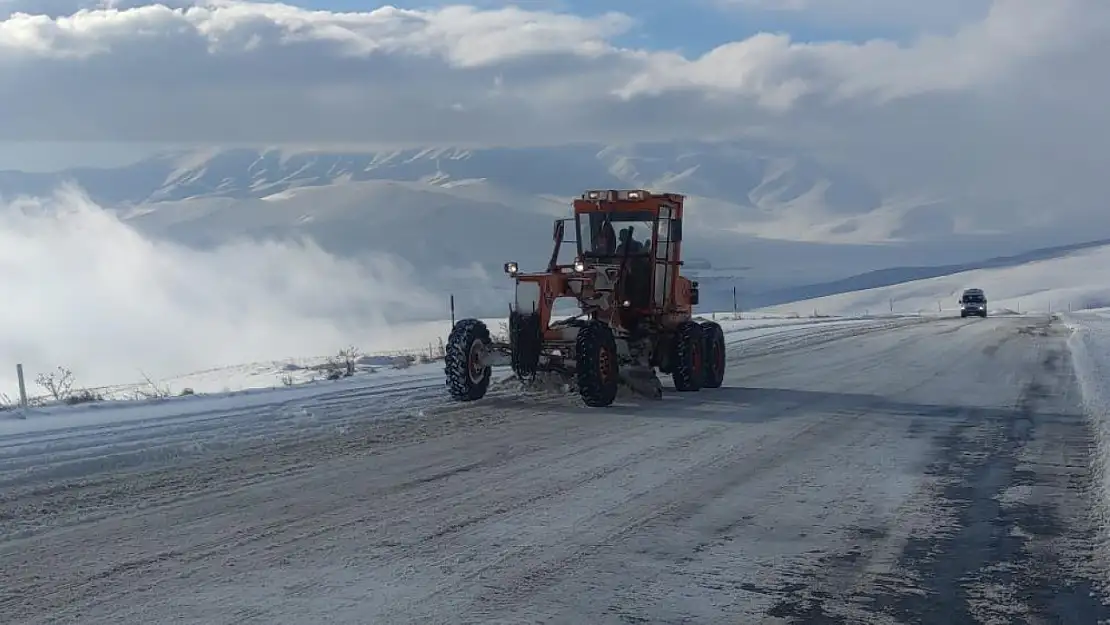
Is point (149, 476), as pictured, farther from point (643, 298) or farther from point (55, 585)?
point (643, 298)

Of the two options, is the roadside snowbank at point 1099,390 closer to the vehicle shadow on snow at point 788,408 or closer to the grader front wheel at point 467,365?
the vehicle shadow on snow at point 788,408

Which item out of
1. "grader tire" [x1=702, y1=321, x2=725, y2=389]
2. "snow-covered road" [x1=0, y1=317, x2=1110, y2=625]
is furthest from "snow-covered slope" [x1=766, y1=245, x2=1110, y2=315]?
"snow-covered road" [x1=0, y1=317, x2=1110, y2=625]

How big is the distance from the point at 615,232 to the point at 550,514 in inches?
380

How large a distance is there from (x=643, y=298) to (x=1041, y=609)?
1134 cm

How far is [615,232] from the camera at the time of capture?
18094 mm

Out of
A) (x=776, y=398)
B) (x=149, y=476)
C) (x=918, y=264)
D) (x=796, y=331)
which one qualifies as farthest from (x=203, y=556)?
(x=918, y=264)

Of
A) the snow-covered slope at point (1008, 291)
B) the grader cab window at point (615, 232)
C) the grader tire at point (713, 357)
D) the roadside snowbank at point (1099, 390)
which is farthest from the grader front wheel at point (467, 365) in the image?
the snow-covered slope at point (1008, 291)

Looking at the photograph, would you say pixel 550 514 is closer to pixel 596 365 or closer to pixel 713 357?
pixel 596 365

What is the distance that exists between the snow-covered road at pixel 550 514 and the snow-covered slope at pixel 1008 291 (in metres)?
71.2

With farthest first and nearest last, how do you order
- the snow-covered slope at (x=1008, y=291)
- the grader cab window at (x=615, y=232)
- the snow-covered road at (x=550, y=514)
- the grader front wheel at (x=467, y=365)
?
the snow-covered slope at (x=1008, y=291) → the grader cab window at (x=615, y=232) → the grader front wheel at (x=467, y=365) → the snow-covered road at (x=550, y=514)

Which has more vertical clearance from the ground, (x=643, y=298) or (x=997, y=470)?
(x=643, y=298)

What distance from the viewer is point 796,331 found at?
3544 centimetres

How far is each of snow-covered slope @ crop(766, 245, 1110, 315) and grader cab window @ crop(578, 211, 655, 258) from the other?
66.7 metres

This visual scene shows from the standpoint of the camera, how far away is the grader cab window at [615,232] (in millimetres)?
17969
